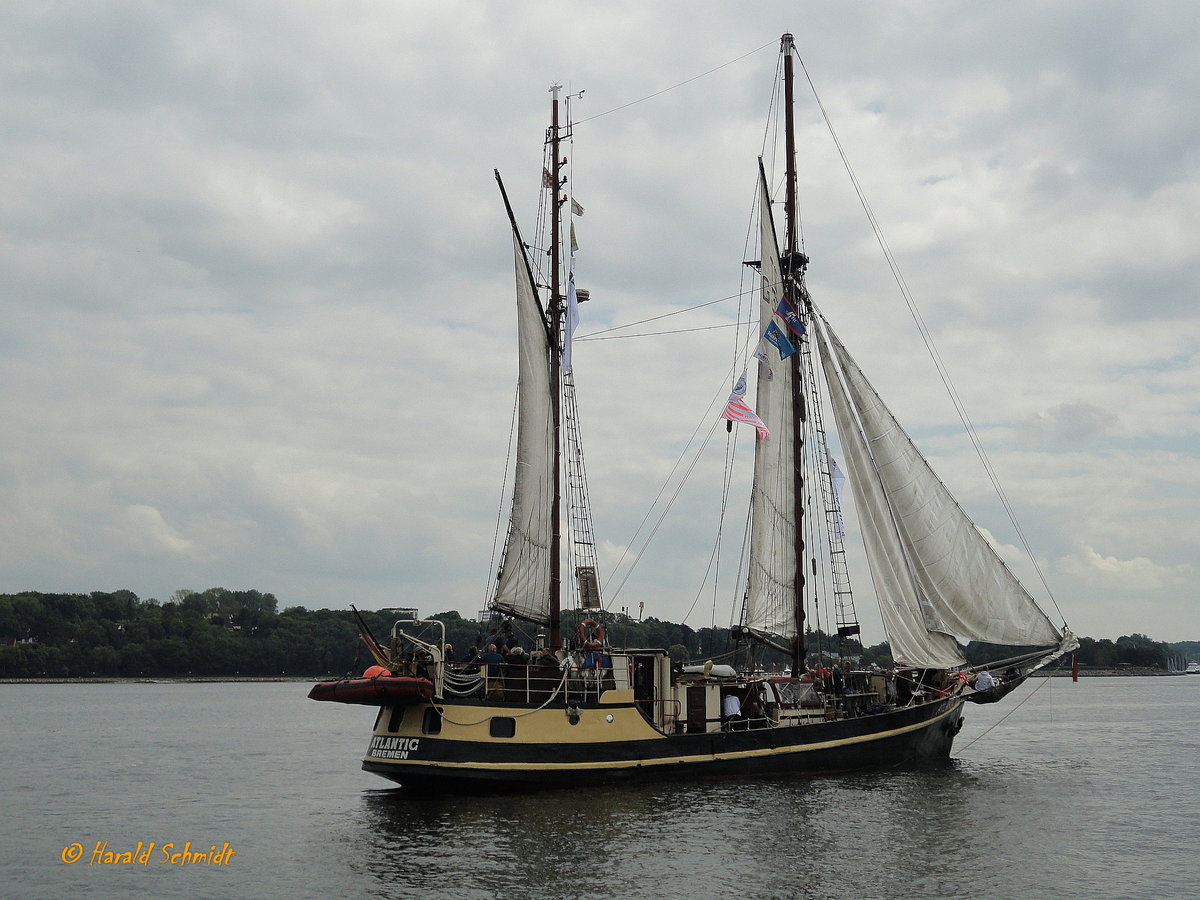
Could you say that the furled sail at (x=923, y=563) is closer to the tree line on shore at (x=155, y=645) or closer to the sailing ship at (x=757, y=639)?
the sailing ship at (x=757, y=639)

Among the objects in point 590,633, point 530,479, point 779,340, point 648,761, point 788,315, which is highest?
point 788,315

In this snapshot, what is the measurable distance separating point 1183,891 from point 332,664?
130807 millimetres

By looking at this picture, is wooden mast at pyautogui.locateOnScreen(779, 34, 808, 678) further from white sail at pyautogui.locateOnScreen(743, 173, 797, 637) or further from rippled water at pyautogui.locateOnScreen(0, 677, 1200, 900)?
rippled water at pyautogui.locateOnScreen(0, 677, 1200, 900)

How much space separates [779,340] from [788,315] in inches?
43.9

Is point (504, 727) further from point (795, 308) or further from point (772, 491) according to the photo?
point (795, 308)

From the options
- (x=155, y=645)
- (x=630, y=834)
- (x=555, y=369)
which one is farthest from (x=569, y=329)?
(x=155, y=645)

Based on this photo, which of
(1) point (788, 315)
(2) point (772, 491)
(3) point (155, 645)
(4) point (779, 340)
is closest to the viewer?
(2) point (772, 491)

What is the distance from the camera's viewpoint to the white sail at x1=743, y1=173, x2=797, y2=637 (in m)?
37.3

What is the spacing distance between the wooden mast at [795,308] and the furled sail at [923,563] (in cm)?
209

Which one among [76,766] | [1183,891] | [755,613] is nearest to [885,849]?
[1183,891]

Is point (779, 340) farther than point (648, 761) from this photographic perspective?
Yes

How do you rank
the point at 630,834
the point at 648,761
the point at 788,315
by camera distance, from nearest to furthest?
1. the point at 630,834
2. the point at 648,761
3. the point at 788,315

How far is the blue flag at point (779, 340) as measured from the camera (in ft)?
127

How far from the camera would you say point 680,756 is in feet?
102
